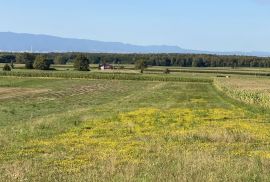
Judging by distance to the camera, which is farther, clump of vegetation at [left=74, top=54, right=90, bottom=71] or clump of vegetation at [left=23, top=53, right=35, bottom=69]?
clump of vegetation at [left=23, top=53, right=35, bottom=69]

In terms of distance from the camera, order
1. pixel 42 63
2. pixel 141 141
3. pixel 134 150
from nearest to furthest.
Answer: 1. pixel 134 150
2. pixel 141 141
3. pixel 42 63

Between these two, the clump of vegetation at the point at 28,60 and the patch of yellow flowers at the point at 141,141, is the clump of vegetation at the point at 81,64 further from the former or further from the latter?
the patch of yellow flowers at the point at 141,141

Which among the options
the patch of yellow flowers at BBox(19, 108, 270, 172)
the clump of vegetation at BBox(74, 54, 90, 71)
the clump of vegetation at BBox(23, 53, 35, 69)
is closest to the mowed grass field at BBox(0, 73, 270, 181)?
the patch of yellow flowers at BBox(19, 108, 270, 172)

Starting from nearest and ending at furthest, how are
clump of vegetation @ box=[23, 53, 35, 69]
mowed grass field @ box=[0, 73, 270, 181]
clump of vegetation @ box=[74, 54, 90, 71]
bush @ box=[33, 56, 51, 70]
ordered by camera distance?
mowed grass field @ box=[0, 73, 270, 181], clump of vegetation @ box=[74, 54, 90, 71], bush @ box=[33, 56, 51, 70], clump of vegetation @ box=[23, 53, 35, 69]

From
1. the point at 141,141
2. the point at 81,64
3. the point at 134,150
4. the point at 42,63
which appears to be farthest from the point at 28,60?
the point at 134,150

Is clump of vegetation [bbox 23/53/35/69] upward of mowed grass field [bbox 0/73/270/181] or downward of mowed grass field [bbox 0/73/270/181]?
downward

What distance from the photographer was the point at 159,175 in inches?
504

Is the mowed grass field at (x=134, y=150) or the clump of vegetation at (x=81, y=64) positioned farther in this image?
the clump of vegetation at (x=81, y=64)

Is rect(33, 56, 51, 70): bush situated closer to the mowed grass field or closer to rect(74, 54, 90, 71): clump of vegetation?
rect(74, 54, 90, 71): clump of vegetation

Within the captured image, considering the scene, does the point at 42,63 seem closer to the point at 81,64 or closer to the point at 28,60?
the point at 81,64

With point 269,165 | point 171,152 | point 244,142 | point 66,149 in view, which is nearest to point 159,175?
point 269,165

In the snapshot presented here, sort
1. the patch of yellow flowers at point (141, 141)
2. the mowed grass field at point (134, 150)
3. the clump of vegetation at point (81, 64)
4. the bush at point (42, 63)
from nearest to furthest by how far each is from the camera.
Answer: the mowed grass field at point (134, 150), the patch of yellow flowers at point (141, 141), the clump of vegetation at point (81, 64), the bush at point (42, 63)

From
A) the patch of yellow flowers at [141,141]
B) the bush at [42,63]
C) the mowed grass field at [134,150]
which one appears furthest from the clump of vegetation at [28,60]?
the patch of yellow flowers at [141,141]

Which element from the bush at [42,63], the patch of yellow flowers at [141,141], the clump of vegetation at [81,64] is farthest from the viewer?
the bush at [42,63]
